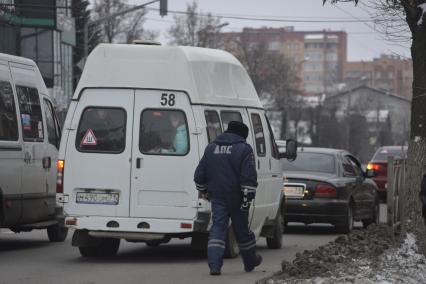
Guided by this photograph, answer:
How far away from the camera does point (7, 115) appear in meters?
13.1

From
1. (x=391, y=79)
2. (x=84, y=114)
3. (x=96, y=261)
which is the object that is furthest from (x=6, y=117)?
(x=391, y=79)

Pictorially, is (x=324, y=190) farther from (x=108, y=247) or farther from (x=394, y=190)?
(x=108, y=247)

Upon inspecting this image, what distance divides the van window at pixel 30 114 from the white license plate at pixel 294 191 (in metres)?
4.60

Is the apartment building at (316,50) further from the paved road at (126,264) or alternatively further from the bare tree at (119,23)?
the paved road at (126,264)

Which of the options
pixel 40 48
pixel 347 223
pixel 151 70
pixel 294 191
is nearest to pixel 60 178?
pixel 151 70

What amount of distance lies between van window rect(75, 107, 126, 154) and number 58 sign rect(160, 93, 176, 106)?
49cm

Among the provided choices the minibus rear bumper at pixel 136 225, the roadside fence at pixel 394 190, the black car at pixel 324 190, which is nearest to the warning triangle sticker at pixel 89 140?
the minibus rear bumper at pixel 136 225

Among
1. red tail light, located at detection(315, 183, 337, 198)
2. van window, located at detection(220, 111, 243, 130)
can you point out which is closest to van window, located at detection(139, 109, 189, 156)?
van window, located at detection(220, 111, 243, 130)

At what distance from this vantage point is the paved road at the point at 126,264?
1030 centimetres

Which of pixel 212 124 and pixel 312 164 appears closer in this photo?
pixel 212 124

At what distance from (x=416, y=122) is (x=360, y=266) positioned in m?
1.80

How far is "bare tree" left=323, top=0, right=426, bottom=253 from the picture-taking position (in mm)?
10281

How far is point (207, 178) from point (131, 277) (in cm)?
134

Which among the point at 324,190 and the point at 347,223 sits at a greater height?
the point at 324,190
